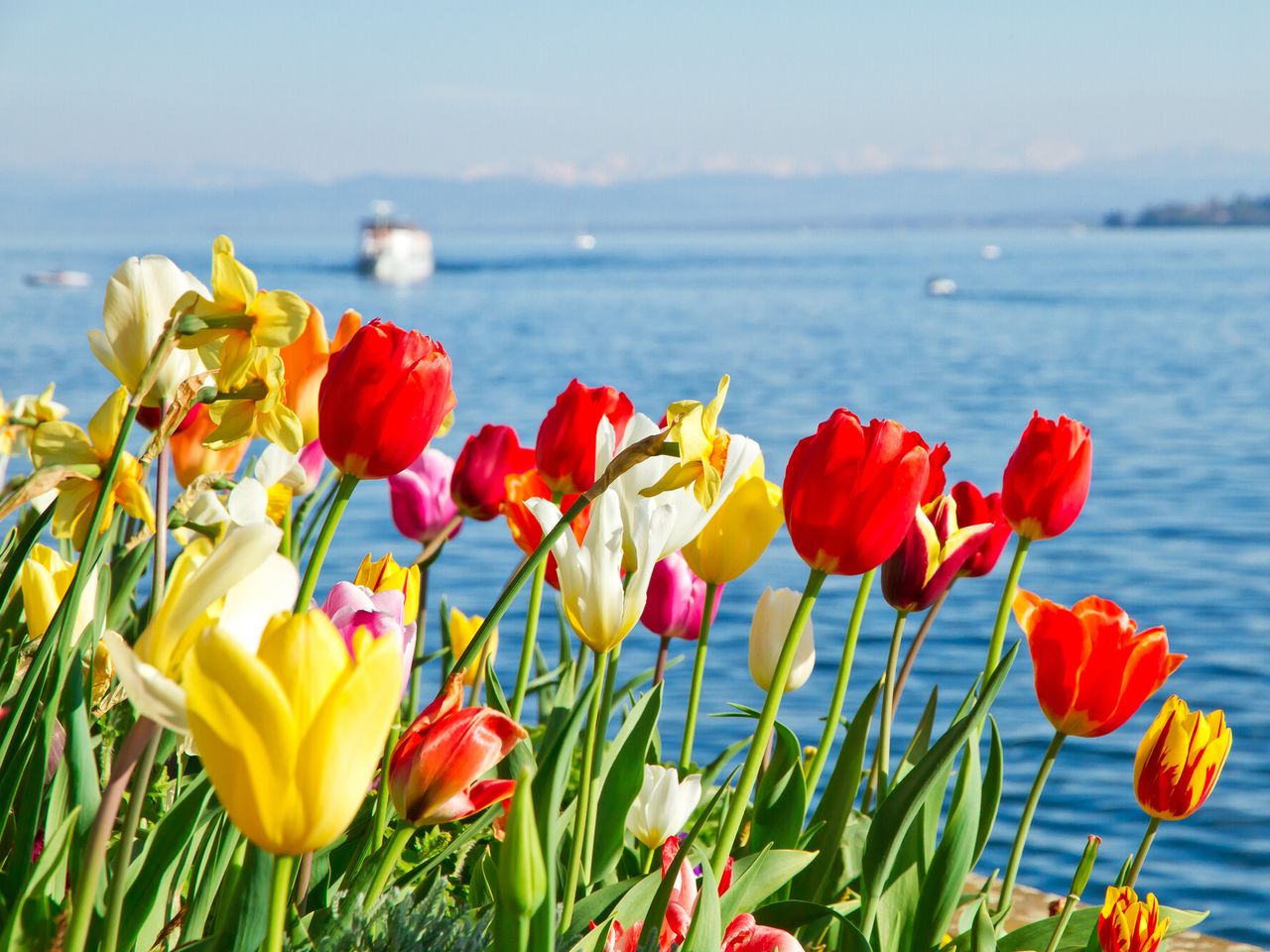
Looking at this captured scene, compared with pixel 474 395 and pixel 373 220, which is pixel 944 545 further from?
pixel 373 220

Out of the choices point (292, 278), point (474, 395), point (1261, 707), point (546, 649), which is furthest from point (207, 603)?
point (292, 278)

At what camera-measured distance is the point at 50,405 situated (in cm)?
215

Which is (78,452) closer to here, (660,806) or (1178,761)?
(660,806)

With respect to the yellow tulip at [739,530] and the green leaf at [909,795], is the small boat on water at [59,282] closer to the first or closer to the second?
the yellow tulip at [739,530]

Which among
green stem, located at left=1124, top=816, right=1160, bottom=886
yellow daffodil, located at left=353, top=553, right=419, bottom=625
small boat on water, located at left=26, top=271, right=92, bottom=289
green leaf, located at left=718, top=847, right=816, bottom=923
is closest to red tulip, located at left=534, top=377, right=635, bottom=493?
yellow daffodil, located at left=353, top=553, right=419, bottom=625

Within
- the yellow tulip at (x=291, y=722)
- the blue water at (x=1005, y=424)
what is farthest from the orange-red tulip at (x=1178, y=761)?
the blue water at (x=1005, y=424)

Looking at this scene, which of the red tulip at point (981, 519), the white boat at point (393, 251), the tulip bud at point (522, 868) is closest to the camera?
the tulip bud at point (522, 868)

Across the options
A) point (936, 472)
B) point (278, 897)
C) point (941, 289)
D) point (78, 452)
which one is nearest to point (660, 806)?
point (936, 472)

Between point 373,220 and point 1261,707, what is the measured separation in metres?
58.9

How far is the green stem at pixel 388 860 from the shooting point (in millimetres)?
958

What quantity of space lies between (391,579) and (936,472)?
0.50 metres

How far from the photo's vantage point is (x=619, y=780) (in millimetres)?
1447

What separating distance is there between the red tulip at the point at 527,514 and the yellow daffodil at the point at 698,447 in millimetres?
321

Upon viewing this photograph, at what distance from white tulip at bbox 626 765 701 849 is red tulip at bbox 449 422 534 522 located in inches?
17.2
